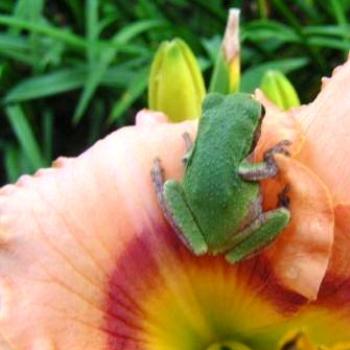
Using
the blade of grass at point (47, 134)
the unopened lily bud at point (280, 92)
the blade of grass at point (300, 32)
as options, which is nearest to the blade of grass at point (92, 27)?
the blade of grass at point (47, 134)

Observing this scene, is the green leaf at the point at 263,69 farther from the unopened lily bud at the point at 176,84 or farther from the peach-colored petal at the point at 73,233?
the peach-colored petal at the point at 73,233

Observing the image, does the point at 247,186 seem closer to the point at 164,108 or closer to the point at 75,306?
the point at 75,306

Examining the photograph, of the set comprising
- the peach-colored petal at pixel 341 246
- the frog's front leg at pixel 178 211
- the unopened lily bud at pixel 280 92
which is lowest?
the peach-colored petal at pixel 341 246

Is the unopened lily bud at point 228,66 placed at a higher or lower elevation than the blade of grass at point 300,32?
lower

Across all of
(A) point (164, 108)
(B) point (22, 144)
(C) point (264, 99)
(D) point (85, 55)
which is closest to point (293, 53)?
(D) point (85, 55)

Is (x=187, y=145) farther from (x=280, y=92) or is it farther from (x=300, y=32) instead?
(x=300, y=32)

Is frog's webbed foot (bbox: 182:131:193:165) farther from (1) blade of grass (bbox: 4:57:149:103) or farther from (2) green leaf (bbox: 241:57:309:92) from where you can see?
(1) blade of grass (bbox: 4:57:149:103)

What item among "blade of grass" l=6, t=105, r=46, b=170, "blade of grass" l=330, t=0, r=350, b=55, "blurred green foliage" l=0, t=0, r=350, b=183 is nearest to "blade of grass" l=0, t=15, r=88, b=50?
"blurred green foliage" l=0, t=0, r=350, b=183
